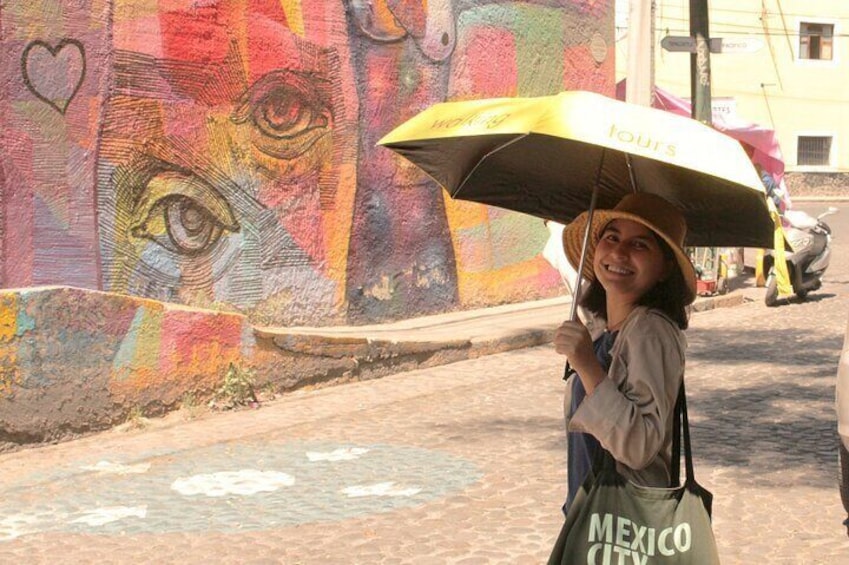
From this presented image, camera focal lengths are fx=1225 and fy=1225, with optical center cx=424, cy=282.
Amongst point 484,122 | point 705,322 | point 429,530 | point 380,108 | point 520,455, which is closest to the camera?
point 484,122

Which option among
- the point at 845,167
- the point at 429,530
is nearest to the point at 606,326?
the point at 429,530

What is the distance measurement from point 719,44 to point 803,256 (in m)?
2.59

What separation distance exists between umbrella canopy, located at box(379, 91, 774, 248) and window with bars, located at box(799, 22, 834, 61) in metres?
35.1

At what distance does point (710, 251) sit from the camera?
47.8 feet

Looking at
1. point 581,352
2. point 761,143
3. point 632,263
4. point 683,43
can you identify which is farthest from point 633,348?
point 761,143

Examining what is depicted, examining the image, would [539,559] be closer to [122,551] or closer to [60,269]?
[122,551]

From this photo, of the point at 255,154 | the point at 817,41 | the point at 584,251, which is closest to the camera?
the point at 584,251

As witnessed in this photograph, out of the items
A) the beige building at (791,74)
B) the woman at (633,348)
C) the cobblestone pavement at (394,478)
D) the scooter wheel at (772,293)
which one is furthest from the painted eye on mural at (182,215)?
the beige building at (791,74)

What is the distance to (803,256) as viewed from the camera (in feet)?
45.8

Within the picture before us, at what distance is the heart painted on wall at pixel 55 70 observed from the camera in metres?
8.76

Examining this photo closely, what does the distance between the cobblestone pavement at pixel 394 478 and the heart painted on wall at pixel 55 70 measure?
2.64 m

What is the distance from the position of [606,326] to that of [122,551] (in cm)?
283

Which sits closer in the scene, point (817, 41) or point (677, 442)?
point (677, 442)

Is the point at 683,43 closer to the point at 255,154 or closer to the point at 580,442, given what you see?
the point at 255,154
